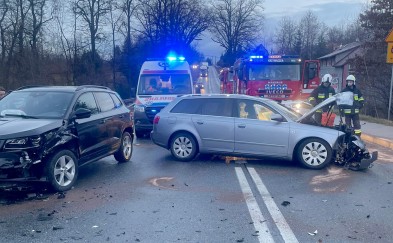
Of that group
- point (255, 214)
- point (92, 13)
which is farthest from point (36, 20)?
point (255, 214)

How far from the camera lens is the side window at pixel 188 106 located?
955cm

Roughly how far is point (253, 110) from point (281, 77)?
7736 millimetres

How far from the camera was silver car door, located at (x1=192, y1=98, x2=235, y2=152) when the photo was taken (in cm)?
906

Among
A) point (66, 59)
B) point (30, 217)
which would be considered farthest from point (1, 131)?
point (66, 59)

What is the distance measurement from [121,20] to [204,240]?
42.5 metres

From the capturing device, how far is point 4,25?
107ft

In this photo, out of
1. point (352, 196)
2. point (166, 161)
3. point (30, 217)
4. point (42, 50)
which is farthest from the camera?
point (42, 50)

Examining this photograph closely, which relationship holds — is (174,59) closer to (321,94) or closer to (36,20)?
(321,94)

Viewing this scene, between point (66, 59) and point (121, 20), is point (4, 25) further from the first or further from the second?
point (121, 20)

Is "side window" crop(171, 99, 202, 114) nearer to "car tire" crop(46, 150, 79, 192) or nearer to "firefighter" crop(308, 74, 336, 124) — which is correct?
"car tire" crop(46, 150, 79, 192)

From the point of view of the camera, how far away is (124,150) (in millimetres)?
9273

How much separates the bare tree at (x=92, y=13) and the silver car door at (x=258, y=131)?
32.7m

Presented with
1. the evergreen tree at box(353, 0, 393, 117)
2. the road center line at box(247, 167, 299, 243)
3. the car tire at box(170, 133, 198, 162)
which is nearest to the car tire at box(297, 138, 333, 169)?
the road center line at box(247, 167, 299, 243)

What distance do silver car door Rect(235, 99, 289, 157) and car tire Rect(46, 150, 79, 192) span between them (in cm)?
356
